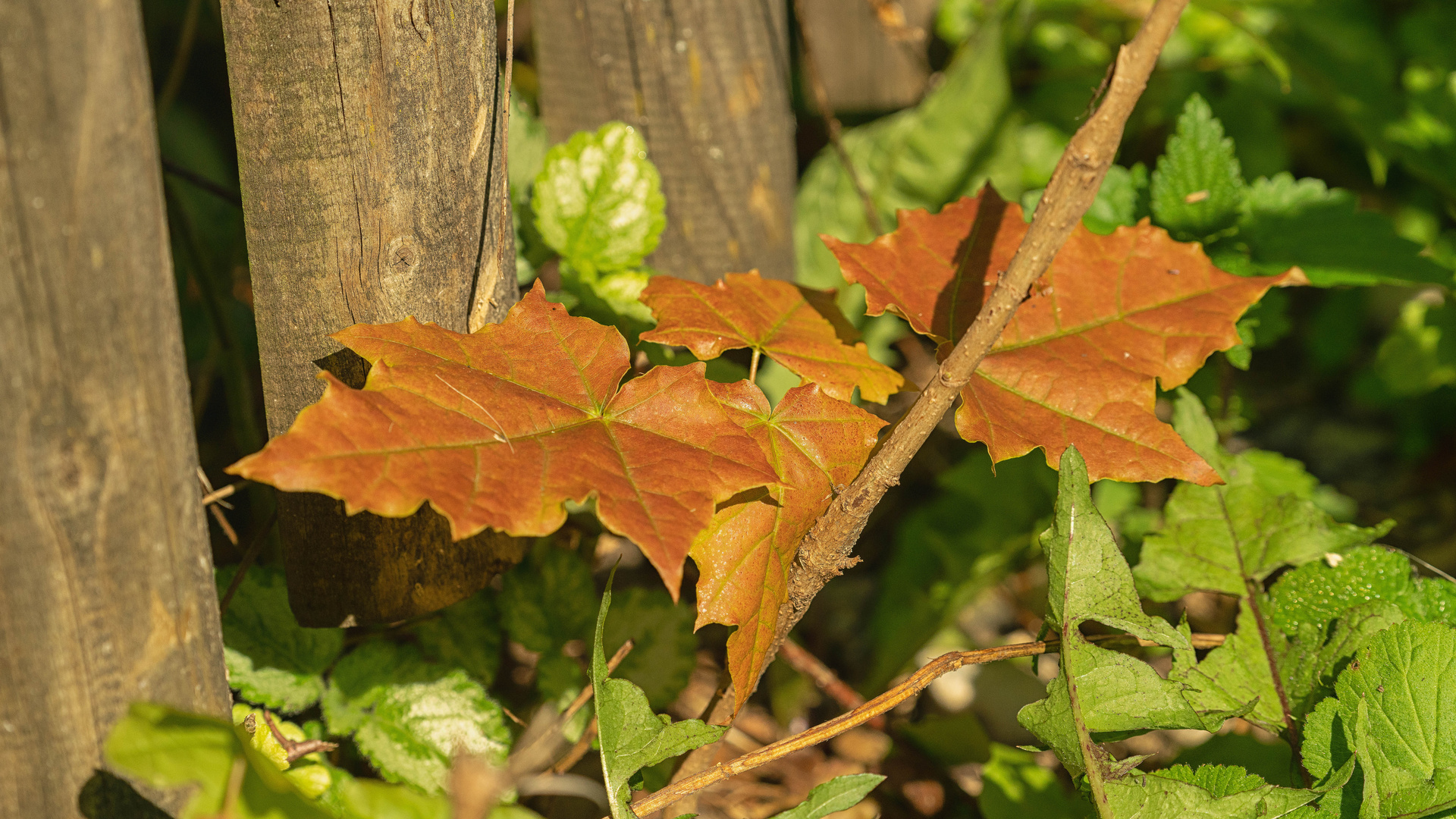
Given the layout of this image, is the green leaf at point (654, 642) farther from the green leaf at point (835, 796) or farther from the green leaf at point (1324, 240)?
the green leaf at point (1324, 240)

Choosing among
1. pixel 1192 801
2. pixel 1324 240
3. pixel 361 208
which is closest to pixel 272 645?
pixel 361 208

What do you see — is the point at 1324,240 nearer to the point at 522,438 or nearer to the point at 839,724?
the point at 839,724

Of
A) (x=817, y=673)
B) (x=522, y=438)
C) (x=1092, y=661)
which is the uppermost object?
(x=522, y=438)

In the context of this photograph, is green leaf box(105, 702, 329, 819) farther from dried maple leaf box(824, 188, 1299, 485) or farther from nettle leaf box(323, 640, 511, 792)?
dried maple leaf box(824, 188, 1299, 485)

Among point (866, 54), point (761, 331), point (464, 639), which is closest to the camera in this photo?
point (761, 331)

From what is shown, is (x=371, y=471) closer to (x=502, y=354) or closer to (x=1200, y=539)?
(x=502, y=354)

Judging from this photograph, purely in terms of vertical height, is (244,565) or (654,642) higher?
(244,565)

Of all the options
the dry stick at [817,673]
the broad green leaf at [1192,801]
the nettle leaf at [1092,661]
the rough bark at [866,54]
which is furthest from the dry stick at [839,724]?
the rough bark at [866,54]
